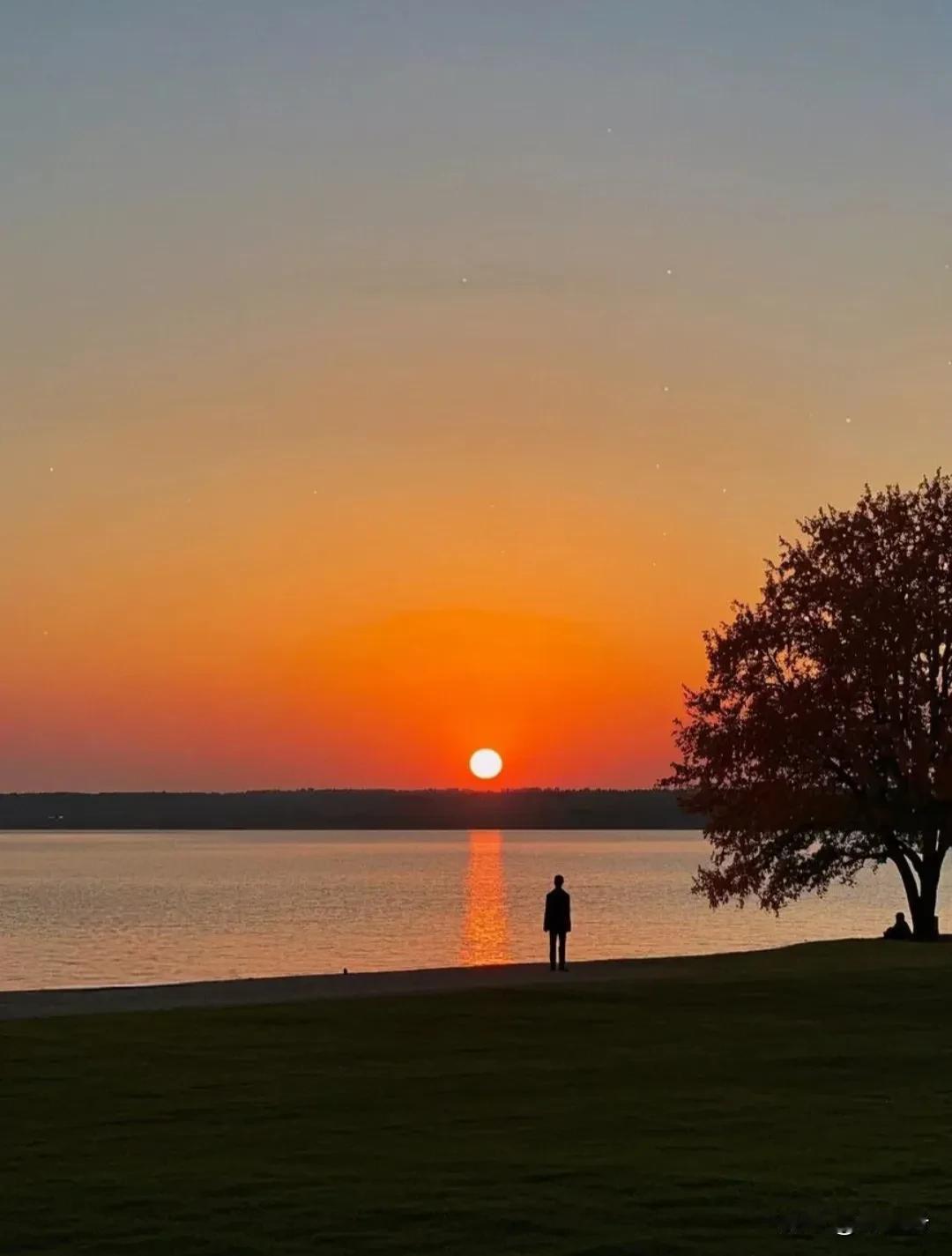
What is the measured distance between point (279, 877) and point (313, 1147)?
179692 mm

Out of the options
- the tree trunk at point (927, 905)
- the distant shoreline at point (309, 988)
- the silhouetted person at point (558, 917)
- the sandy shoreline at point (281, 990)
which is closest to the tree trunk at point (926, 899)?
the tree trunk at point (927, 905)

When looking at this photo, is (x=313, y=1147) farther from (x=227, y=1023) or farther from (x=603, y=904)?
(x=603, y=904)

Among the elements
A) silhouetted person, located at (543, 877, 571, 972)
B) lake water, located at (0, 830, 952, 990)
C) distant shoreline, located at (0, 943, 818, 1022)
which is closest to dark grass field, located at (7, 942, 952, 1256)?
distant shoreline, located at (0, 943, 818, 1022)

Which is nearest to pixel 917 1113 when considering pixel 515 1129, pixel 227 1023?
pixel 515 1129

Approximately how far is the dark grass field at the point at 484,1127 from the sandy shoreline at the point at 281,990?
226cm

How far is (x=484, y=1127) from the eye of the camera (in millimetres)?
18344

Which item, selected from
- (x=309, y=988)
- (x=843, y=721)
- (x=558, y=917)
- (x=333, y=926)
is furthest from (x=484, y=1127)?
(x=333, y=926)

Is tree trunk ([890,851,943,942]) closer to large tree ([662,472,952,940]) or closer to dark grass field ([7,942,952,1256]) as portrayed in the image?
large tree ([662,472,952,940])

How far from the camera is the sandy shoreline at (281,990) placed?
98.7ft

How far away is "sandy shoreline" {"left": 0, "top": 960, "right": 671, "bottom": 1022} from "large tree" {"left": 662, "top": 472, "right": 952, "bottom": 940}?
15.2 metres

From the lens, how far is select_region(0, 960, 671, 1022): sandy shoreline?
98.7 feet

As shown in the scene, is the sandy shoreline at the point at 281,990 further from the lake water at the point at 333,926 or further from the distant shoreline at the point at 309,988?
the lake water at the point at 333,926

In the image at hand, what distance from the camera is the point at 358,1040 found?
25125mm

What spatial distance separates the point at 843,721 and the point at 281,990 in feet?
79.5
